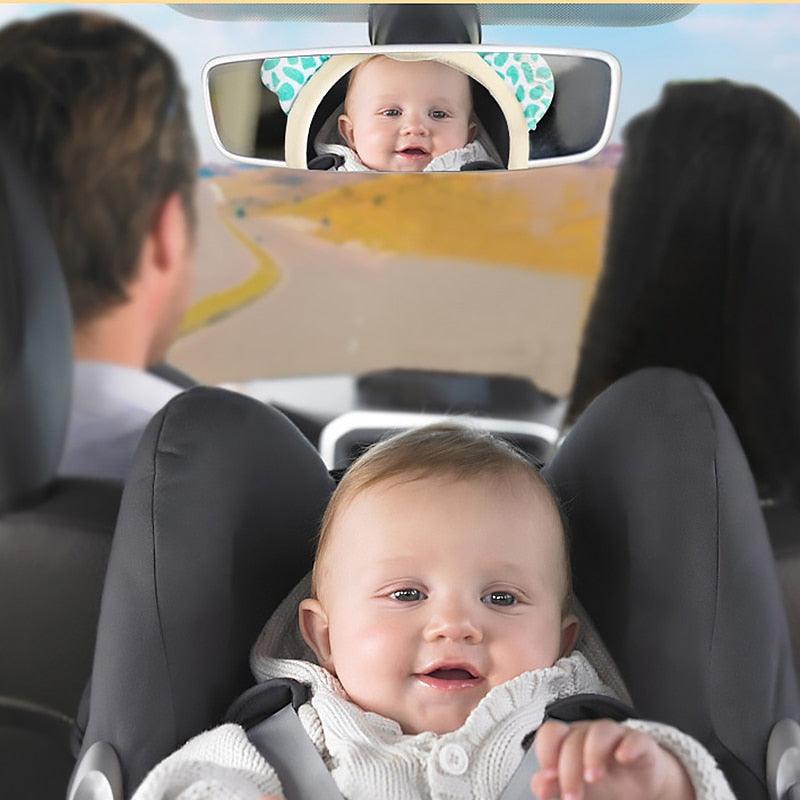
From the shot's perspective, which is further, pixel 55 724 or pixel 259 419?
pixel 55 724

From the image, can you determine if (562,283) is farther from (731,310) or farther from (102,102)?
(102,102)

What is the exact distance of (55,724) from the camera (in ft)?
6.82

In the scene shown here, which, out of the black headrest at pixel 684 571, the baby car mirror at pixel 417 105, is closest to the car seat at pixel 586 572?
the black headrest at pixel 684 571

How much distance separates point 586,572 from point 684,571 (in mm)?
145

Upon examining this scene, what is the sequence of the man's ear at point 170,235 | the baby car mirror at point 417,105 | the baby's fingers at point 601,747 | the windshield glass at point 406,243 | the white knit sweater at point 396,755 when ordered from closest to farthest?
1. the baby's fingers at point 601,747
2. the white knit sweater at point 396,755
3. the baby car mirror at point 417,105
4. the windshield glass at point 406,243
5. the man's ear at point 170,235

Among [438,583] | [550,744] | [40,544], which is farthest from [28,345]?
[550,744]

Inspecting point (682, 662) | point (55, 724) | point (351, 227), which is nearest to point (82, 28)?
point (351, 227)

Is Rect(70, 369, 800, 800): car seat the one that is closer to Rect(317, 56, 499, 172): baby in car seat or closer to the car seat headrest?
the car seat headrest

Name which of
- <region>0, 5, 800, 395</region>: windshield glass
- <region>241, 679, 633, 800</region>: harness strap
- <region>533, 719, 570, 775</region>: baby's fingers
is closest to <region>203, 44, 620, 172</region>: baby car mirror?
<region>0, 5, 800, 395</region>: windshield glass

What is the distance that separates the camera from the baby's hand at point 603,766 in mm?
1189

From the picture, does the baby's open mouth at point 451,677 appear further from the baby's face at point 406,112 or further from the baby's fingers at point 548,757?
the baby's face at point 406,112

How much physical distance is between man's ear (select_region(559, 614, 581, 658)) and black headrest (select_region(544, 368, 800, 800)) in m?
0.05

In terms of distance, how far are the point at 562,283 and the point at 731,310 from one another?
10.8 inches

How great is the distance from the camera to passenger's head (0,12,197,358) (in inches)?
79.3
